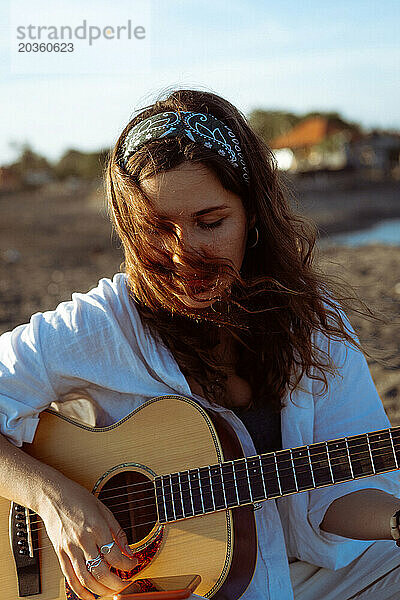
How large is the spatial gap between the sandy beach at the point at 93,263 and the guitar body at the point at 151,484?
79 cm

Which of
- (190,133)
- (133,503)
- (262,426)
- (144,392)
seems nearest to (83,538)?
(133,503)

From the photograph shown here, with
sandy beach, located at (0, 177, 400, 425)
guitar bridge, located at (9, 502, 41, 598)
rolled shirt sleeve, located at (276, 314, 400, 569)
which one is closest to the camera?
guitar bridge, located at (9, 502, 41, 598)

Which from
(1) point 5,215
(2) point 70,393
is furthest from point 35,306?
(1) point 5,215

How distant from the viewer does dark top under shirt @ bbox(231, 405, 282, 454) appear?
2.21 meters

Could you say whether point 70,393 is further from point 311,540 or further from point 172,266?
point 311,540

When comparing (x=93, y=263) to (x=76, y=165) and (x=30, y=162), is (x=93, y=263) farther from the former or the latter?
(x=76, y=165)

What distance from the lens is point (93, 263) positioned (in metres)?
12.1

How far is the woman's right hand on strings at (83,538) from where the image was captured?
1871 mm

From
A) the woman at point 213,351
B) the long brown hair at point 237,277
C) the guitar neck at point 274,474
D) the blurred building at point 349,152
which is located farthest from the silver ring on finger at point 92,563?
the blurred building at point 349,152

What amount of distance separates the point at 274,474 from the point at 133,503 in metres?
0.44

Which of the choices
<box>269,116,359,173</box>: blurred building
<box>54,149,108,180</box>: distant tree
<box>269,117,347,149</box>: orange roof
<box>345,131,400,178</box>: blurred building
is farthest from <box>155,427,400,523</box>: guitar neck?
<box>269,117,347,149</box>: orange roof

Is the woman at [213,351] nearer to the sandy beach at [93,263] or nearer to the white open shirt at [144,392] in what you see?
the white open shirt at [144,392]

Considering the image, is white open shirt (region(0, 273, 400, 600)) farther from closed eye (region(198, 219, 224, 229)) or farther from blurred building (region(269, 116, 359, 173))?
blurred building (region(269, 116, 359, 173))

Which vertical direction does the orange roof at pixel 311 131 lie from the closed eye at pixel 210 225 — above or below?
above
